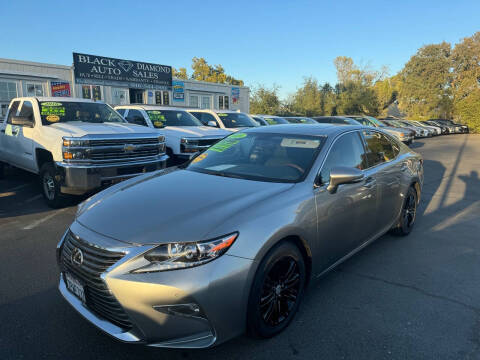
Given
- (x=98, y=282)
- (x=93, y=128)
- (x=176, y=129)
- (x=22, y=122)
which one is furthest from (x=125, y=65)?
(x=98, y=282)

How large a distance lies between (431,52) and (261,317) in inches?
2218

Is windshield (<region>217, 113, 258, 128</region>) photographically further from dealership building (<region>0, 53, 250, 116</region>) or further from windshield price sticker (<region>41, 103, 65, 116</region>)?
windshield price sticker (<region>41, 103, 65, 116</region>)

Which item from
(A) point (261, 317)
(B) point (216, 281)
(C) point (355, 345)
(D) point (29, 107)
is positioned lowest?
(C) point (355, 345)

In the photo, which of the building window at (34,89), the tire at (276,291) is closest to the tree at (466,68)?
the building window at (34,89)

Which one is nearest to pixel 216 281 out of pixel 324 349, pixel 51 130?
pixel 324 349

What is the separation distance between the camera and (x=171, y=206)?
2.61 meters

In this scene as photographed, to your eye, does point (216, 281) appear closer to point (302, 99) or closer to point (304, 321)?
point (304, 321)

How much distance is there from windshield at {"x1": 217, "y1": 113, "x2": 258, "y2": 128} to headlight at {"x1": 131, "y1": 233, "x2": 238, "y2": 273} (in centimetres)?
1012

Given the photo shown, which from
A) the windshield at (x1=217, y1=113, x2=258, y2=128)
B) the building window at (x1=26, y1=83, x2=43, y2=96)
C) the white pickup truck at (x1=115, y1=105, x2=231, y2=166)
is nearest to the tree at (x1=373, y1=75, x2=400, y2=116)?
the windshield at (x1=217, y1=113, x2=258, y2=128)

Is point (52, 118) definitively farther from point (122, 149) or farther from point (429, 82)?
point (429, 82)

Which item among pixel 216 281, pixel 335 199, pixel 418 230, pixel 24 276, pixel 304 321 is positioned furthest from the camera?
pixel 418 230

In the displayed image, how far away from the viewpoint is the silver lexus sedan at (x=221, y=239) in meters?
2.12

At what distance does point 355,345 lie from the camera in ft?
8.43

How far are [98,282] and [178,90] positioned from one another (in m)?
24.6
